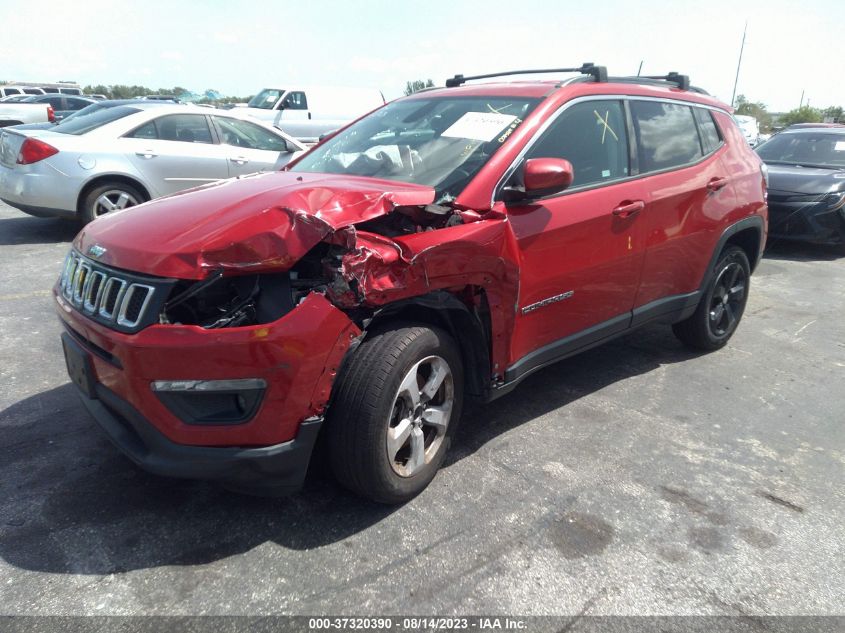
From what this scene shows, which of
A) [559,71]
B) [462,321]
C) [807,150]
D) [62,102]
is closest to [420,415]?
[462,321]

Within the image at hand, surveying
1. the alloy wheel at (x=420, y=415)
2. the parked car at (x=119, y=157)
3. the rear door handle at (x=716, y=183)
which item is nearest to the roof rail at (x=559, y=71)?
the rear door handle at (x=716, y=183)

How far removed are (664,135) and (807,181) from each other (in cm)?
548

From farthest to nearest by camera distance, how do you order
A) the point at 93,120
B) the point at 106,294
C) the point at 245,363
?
the point at 93,120 < the point at 106,294 < the point at 245,363

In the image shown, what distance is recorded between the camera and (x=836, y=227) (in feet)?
27.2

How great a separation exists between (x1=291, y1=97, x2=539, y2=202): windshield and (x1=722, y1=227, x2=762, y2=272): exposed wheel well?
231cm

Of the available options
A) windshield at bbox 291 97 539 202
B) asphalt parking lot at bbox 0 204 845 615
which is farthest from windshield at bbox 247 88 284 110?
asphalt parking lot at bbox 0 204 845 615

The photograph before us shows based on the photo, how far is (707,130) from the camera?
4570 mm

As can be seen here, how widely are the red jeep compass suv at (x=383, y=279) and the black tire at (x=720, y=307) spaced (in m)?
0.59

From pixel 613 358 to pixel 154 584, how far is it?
Answer: 347cm

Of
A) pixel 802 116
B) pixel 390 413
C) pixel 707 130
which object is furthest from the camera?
pixel 802 116

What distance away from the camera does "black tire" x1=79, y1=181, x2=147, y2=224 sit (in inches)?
288

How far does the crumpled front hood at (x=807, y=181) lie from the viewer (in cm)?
827

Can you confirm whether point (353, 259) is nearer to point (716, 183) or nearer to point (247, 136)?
point (716, 183)

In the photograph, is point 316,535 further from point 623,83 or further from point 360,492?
point 623,83
